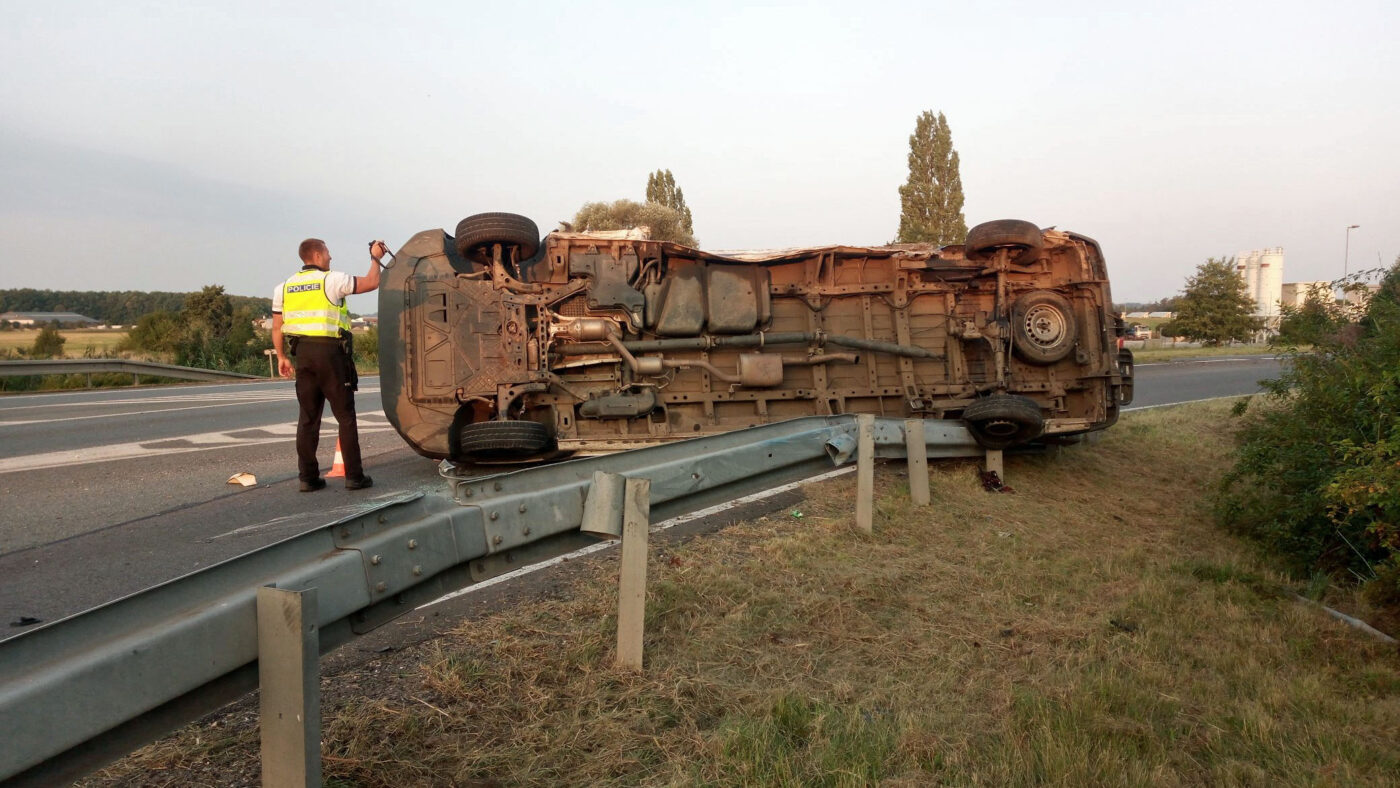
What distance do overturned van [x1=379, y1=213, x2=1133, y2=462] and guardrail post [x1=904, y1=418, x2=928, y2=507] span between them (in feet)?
3.55

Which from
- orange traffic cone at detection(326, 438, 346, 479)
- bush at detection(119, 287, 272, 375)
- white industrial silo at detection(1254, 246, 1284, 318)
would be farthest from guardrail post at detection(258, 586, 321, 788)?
white industrial silo at detection(1254, 246, 1284, 318)

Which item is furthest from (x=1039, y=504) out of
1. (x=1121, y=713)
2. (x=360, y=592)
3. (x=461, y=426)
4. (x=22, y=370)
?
(x=22, y=370)

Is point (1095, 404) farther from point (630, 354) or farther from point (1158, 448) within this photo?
point (630, 354)

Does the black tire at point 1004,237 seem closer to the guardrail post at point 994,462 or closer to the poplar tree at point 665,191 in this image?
the guardrail post at point 994,462

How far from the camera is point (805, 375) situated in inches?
301

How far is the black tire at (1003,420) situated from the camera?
21.8 feet

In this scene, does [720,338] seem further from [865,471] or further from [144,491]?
[144,491]

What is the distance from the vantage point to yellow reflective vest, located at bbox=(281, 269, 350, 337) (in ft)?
20.4

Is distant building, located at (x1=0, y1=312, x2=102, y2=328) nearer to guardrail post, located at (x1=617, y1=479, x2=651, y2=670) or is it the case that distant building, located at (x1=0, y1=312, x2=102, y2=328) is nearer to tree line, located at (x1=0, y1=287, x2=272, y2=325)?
tree line, located at (x1=0, y1=287, x2=272, y2=325)

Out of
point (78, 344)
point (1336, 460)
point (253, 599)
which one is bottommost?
point (1336, 460)

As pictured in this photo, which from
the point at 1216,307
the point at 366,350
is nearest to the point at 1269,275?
the point at 1216,307

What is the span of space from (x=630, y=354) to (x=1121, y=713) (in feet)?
16.6

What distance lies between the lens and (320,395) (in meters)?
6.43

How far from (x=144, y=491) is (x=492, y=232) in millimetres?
3479
